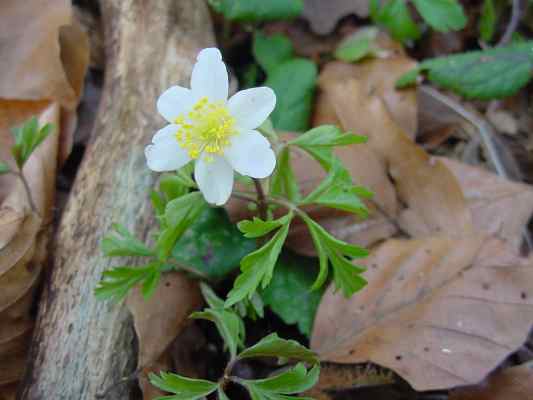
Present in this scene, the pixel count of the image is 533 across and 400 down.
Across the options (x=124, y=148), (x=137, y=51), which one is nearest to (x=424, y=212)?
(x=124, y=148)

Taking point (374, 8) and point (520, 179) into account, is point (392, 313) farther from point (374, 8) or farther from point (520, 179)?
point (374, 8)

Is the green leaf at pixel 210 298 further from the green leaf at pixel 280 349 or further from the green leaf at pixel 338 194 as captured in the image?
the green leaf at pixel 338 194

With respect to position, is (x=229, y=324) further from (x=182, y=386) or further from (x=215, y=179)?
(x=215, y=179)

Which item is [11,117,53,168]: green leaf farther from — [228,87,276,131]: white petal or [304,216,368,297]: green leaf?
[304,216,368,297]: green leaf

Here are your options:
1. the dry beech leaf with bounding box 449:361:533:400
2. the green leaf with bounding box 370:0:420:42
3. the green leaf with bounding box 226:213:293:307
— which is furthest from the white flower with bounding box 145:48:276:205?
the green leaf with bounding box 370:0:420:42

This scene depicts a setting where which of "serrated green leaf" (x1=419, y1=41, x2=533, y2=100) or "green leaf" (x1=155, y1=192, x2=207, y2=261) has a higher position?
"green leaf" (x1=155, y1=192, x2=207, y2=261)
